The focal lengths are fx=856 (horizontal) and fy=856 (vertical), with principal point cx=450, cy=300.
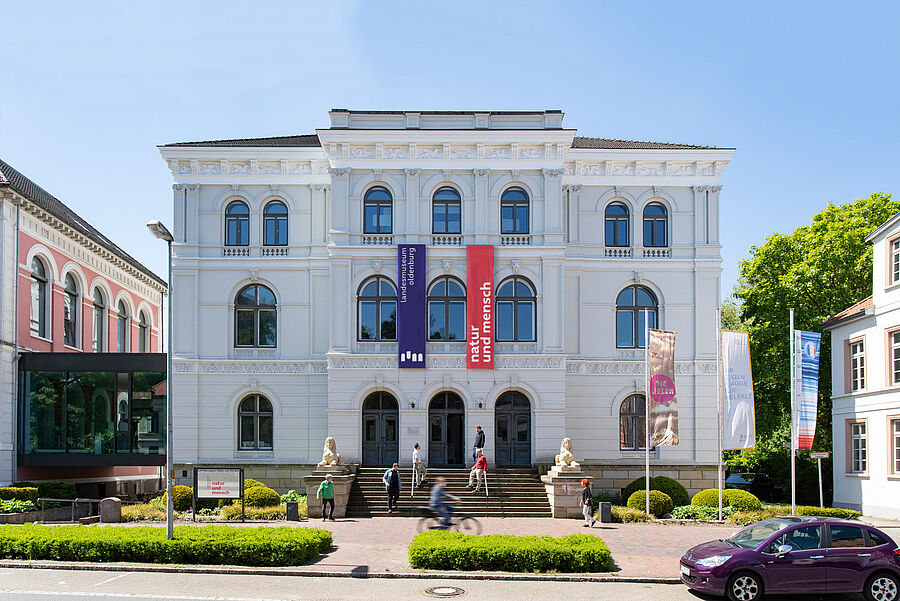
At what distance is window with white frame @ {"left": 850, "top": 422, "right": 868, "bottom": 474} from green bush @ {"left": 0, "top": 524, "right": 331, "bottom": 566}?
2344 centimetres

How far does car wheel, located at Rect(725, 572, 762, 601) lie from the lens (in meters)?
15.8

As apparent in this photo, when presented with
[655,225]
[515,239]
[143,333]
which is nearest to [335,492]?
[515,239]

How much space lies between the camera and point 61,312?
128ft

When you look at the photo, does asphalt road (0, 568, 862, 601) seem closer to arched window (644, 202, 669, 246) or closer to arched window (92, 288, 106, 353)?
arched window (644, 202, 669, 246)

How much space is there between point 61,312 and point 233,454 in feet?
39.6

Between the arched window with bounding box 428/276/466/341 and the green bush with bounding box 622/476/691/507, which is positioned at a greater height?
the arched window with bounding box 428/276/466/341

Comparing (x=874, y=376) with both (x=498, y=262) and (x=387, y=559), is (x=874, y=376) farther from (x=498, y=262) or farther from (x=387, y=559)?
(x=387, y=559)

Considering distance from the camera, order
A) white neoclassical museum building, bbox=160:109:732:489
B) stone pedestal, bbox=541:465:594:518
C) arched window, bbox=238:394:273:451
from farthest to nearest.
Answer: arched window, bbox=238:394:273:451
white neoclassical museum building, bbox=160:109:732:489
stone pedestal, bbox=541:465:594:518

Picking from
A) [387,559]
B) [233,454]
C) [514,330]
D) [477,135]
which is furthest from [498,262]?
[387,559]

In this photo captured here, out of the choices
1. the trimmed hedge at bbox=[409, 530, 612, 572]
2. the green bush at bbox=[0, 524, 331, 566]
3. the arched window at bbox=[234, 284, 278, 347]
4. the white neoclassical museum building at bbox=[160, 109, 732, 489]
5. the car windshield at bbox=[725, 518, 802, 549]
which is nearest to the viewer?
the car windshield at bbox=[725, 518, 802, 549]

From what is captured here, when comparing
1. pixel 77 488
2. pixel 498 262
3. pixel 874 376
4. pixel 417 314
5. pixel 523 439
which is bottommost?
pixel 77 488

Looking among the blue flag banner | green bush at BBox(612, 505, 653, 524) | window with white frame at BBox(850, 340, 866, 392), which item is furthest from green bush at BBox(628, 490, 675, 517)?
window with white frame at BBox(850, 340, 866, 392)

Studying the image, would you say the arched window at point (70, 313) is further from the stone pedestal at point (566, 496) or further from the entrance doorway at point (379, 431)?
the stone pedestal at point (566, 496)

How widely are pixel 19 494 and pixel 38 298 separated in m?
10.4
